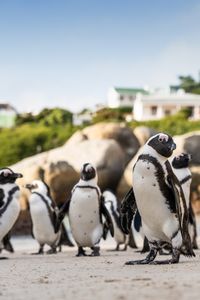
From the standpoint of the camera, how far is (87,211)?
11.3m

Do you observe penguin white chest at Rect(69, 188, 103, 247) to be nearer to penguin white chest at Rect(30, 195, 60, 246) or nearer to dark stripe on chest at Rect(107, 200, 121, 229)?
penguin white chest at Rect(30, 195, 60, 246)

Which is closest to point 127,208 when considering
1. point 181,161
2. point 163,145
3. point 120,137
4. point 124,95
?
point 163,145

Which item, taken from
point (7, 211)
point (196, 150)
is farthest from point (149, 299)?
point (196, 150)

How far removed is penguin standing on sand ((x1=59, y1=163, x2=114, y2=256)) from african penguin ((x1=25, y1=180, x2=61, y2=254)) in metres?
1.54

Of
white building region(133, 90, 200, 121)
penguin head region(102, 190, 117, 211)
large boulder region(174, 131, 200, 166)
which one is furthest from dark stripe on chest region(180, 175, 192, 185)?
white building region(133, 90, 200, 121)

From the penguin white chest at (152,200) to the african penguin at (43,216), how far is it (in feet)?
17.4

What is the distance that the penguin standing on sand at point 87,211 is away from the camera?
1125 cm

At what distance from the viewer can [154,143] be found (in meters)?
7.86

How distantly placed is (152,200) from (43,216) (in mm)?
5487

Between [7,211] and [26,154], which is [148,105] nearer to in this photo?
[26,154]

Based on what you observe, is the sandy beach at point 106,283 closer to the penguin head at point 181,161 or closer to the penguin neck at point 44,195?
the penguin head at point 181,161

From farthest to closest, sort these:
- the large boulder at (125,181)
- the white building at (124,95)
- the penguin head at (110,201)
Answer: the white building at (124,95) → the large boulder at (125,181) → the penguin head at (110,201)

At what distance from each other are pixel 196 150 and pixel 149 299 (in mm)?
28444

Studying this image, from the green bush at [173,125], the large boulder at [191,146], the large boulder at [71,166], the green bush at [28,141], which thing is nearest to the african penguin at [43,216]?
the large boulder at [71,166]
